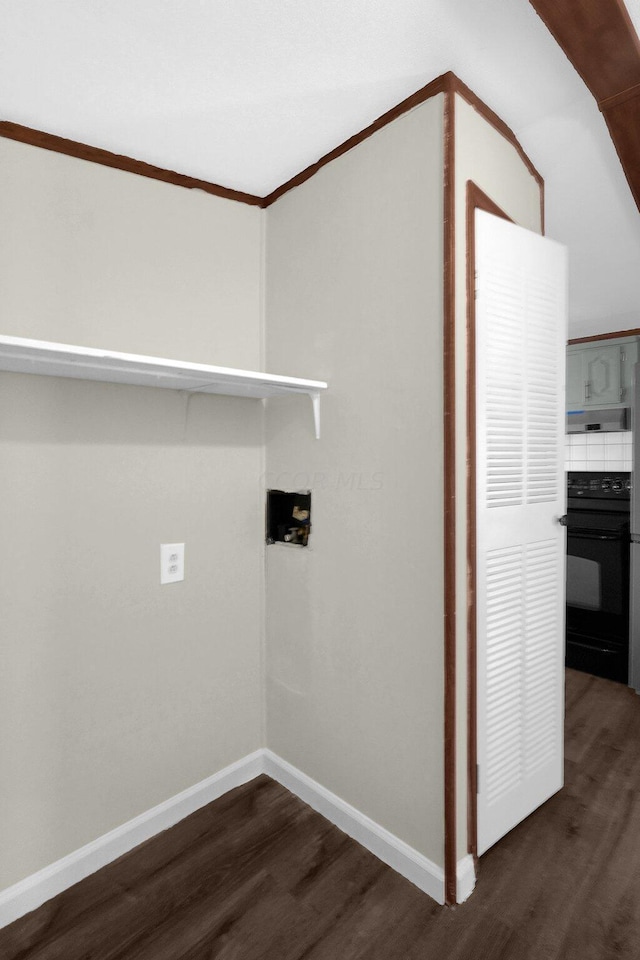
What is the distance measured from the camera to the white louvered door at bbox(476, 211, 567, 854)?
154cm

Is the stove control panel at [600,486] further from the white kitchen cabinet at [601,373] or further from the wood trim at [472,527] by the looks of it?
the wood trim at [472,527]

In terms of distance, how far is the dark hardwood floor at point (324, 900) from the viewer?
4.43ft

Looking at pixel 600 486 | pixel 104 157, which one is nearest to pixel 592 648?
pixel 600 486

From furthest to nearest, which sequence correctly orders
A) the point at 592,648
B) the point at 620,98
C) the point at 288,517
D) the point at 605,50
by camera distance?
the point at 592,648, the point at 288,517, the point at 620,98, the point at 605,50

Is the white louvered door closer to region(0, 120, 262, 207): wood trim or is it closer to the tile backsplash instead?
region(0, 120, 262, 207): wood trim

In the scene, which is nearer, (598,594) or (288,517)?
(288,517)

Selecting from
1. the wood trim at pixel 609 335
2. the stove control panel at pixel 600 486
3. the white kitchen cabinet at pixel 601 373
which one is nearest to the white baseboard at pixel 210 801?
the stove control panel at pixel 600 486

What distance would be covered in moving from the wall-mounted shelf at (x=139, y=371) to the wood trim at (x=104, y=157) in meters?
0.67

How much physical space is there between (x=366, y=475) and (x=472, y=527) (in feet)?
1.26

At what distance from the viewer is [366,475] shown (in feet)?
5.55

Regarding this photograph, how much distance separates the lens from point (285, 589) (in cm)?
202

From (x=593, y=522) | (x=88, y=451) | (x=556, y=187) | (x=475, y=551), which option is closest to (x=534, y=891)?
(x=475, y=551)

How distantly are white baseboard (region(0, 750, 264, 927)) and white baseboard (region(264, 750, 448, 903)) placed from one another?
0.49 feet

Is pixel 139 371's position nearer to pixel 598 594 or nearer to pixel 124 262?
pixel 124 262
